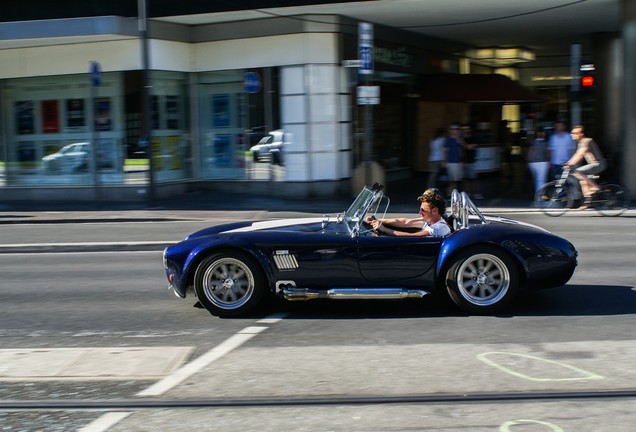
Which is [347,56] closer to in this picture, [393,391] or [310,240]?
[310,240]

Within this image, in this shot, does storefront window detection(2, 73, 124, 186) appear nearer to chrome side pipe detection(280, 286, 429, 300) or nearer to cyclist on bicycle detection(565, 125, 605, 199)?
cyclist on bicycle detection(565, 125, 605, 199)

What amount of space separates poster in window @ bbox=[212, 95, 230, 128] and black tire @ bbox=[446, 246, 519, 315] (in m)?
14.9

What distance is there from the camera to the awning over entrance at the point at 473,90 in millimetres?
24906

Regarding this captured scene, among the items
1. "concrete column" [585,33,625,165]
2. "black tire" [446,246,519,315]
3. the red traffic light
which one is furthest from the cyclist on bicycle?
"concrete column" [585,33,625,165]

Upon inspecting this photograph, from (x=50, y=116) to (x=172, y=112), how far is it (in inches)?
126

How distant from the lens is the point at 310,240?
7406 mm

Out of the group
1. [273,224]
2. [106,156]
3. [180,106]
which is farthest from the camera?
[180,106]

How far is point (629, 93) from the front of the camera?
60.8 feet

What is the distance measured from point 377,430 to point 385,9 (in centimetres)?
1592

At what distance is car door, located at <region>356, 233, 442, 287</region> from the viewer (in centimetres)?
734

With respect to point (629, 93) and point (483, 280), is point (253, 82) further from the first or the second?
point (483, 280)

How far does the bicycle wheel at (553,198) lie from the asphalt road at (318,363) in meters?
7.29

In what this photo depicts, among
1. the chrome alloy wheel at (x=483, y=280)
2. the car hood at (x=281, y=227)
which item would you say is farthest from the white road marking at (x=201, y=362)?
the chrome alloy wheel at (x=483, y=280)

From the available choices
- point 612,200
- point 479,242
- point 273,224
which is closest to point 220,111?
point 612,200
